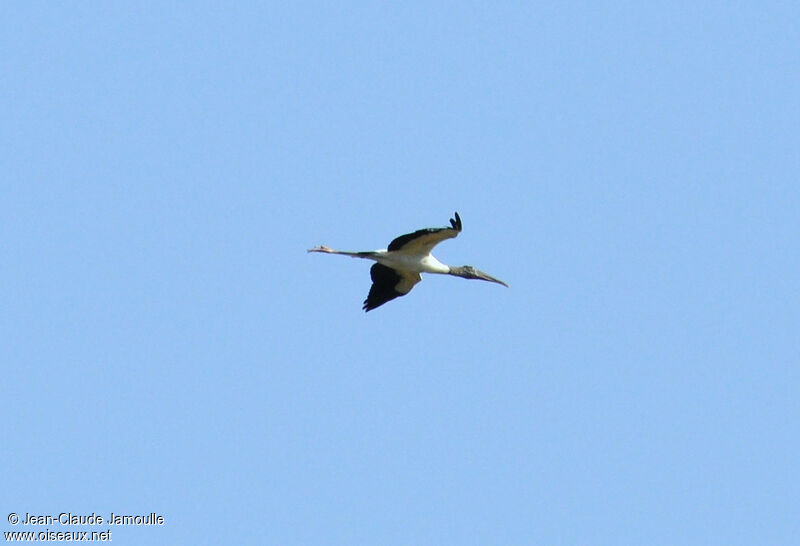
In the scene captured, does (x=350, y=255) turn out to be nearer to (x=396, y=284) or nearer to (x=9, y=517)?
(x=396, y=284)

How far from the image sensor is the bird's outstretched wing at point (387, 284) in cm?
3153

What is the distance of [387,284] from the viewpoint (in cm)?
3178

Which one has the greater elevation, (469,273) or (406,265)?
(469,273)

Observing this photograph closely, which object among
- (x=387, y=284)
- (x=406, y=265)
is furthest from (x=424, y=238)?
(x=387, y=284)

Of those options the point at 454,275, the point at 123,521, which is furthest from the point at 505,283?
the point at 123,521

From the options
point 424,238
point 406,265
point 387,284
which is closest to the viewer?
point 424,238

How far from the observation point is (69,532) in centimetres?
2573

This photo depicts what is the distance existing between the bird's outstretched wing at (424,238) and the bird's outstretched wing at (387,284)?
1282 millimetres

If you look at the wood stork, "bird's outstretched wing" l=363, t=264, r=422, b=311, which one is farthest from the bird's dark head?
"bird's outstretched wing" l=363, t=264, r=422, b=311

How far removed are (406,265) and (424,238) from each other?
1284mm

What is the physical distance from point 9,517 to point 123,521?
211 centimetres

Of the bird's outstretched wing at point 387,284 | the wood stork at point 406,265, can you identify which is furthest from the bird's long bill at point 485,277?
the bird's outstretched wing at point 387,284

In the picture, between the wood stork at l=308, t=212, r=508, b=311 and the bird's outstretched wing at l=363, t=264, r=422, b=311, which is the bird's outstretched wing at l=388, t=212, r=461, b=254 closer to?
the wood stork at l=308, t=212, r=508, b=311

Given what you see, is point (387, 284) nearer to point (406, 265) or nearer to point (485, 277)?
point (406, 265)
